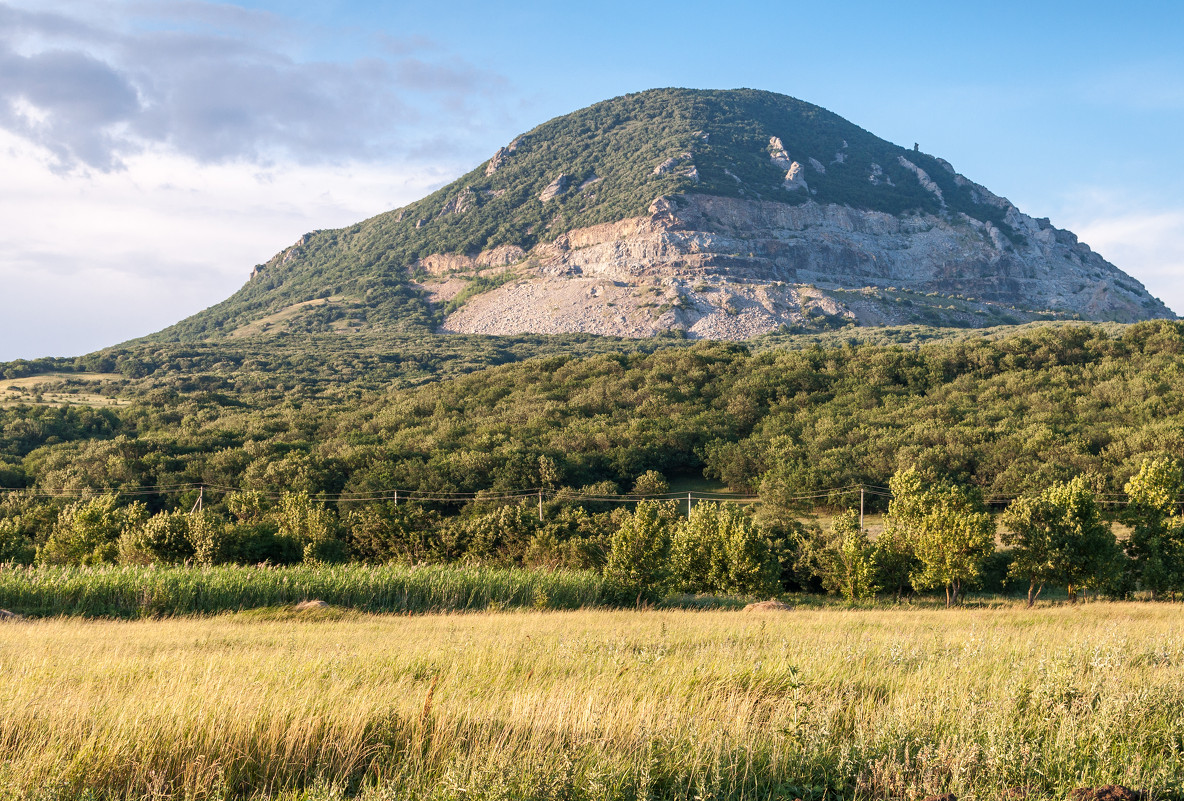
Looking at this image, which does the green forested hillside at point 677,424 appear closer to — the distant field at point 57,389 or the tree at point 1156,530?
the distant field at point 57,389

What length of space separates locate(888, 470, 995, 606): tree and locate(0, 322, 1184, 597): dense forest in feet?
6.18

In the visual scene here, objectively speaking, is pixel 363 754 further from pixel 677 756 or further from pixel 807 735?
pixel 807 735

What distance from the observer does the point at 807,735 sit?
612 cm

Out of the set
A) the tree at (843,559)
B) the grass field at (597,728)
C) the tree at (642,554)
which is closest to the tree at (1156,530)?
the tree at (843,559)

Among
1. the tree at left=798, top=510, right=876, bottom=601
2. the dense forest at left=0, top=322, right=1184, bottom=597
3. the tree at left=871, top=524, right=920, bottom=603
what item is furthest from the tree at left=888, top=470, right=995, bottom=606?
the tree at left=798, top=510, right=876, bottom=601

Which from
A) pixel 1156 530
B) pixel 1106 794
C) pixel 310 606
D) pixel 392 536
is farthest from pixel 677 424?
pixel 1106 794

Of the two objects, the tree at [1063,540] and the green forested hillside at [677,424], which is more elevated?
the green forested hillside at [677,424]

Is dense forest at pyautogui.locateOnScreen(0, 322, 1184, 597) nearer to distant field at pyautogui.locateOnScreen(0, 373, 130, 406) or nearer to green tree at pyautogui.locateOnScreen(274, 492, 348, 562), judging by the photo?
green tree at pyautogui.locateOnScreen(274, 492, 348, 562)

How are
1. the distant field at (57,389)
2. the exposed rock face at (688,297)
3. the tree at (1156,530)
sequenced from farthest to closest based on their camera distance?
the exposed rock face at (688,297)
the distant field at (57,389)
the tree at (1156,530)

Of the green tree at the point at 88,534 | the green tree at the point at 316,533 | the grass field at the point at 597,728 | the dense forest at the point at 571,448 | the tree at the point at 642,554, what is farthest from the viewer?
the dense forest at the point at 571,448

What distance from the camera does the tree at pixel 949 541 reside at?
1188 inches

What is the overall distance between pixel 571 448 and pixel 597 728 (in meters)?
53.7

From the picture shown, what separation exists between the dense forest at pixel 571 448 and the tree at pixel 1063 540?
1.83 m

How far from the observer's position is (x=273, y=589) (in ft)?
77.5
